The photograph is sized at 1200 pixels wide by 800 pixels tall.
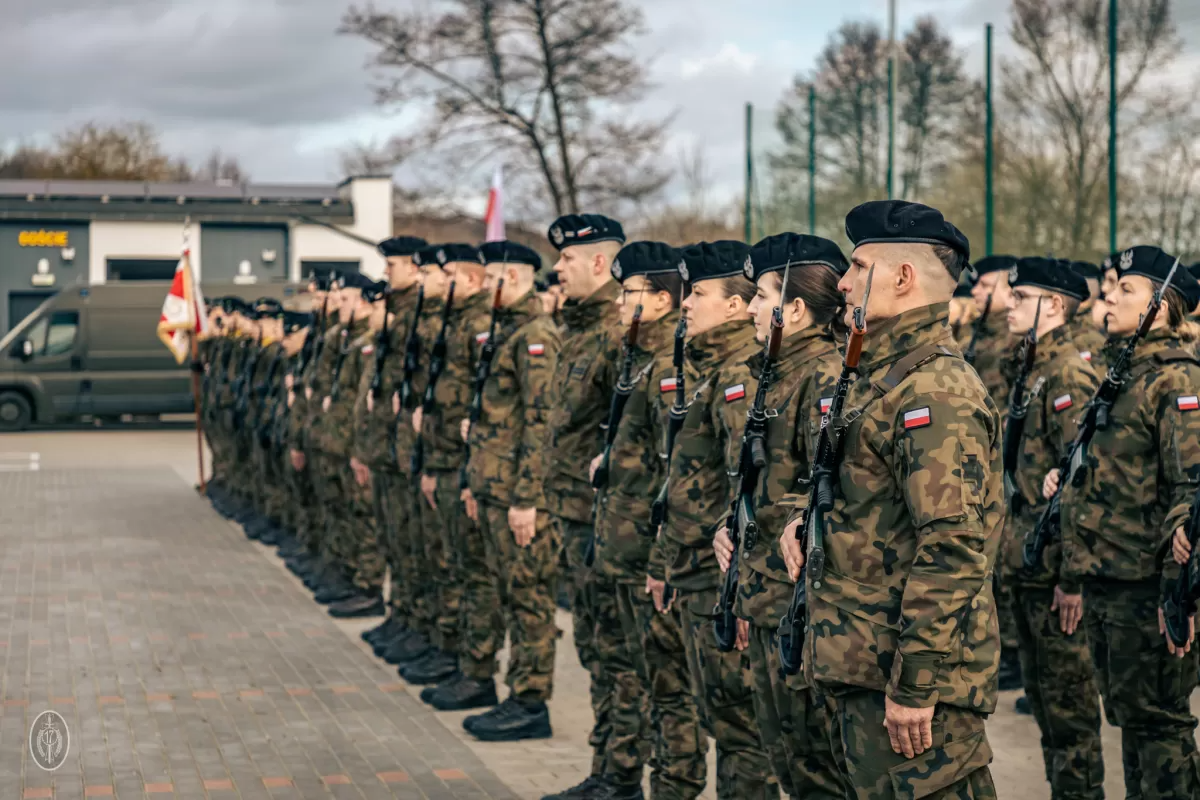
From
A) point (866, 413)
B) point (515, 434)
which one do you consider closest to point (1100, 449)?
point (866, 413)

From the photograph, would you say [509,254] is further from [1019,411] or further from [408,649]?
[1019,411]

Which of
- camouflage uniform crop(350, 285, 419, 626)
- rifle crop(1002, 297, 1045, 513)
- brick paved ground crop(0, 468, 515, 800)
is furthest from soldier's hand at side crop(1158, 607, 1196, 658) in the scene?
camouflage uniform crop(350, 285, 419, 626)

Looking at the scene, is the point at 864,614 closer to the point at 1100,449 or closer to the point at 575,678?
the point at 1100,449

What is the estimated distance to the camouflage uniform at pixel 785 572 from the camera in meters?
4.13

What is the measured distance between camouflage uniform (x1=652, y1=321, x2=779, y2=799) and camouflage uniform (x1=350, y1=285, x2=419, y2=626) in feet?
13.2

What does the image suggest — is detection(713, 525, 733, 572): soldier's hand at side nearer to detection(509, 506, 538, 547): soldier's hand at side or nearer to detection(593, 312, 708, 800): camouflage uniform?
detection(593, 312, 708, 800): camouflage uniform

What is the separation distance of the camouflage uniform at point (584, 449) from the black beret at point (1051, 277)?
5.98ft

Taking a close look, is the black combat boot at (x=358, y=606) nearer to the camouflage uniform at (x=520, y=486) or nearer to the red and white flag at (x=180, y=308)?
the camouflage uniform at (x=520, y=486)

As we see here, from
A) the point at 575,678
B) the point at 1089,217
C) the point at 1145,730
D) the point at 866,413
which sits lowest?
the point at 575,678

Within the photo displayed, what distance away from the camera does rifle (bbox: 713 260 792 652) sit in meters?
4.41

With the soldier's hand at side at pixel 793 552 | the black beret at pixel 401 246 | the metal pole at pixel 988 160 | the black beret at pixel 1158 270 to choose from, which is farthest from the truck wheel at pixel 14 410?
the soldier's hand at side at pixel 793 552

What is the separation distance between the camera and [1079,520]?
555 centimetres

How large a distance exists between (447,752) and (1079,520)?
121 inches

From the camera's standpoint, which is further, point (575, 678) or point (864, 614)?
point (575, 678)
